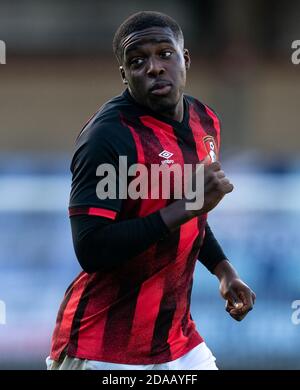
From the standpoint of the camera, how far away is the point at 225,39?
1108 cm

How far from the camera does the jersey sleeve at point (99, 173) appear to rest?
3529 millimetres

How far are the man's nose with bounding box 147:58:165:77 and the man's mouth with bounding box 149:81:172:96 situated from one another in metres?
0.04

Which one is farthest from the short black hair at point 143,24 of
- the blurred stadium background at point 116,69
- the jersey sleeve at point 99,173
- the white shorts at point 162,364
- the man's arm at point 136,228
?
the blurred stadium background at point 116,69

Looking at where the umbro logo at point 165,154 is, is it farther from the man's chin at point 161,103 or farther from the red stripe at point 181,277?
the red stripe at point 181,277

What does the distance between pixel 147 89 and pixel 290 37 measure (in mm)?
7893

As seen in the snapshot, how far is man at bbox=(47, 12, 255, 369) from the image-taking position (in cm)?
353

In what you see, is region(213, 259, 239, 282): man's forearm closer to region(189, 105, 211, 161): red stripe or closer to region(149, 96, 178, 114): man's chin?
region(189, 105, 211, 161): red stripe

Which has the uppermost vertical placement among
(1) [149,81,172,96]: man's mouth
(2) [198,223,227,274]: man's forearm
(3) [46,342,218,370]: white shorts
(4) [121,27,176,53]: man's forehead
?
(4) [121,27,176,53]: man's forehead

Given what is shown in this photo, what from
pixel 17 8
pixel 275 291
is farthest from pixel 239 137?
pixel 275 291

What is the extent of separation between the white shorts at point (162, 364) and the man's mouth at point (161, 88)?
3.30ft

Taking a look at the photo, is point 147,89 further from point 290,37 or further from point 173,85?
point 290,37

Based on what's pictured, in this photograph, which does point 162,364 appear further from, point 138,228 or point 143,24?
point 143,24

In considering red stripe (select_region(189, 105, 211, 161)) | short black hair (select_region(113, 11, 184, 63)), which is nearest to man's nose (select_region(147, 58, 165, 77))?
short black hair (select_region(113, 11, 184, 63))

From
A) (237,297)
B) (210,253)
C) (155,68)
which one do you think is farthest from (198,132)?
(237,297)
